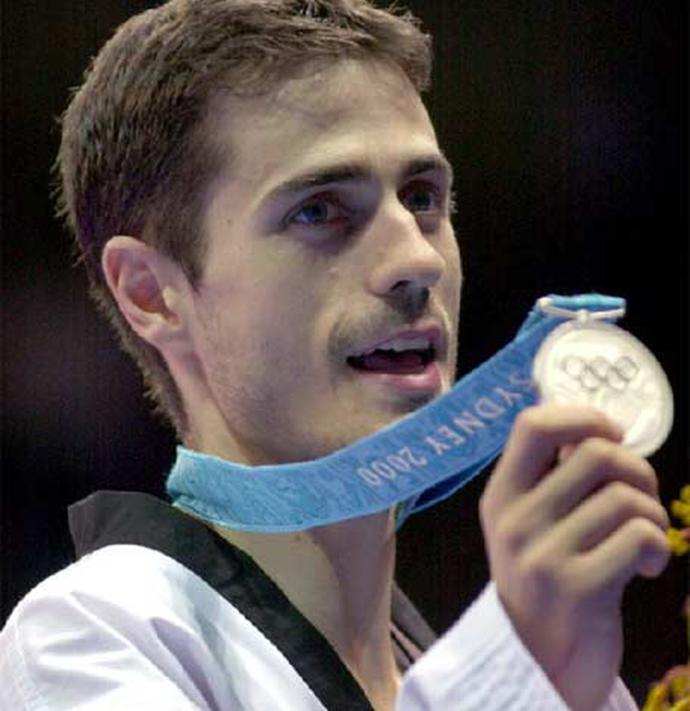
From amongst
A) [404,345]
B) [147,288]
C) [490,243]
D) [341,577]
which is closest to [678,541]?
[404,345]

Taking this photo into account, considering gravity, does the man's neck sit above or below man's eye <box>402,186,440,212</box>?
below

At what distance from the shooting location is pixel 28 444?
2.41 metres

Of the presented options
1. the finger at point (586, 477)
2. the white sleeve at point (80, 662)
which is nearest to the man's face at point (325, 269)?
the white sleeve at point (80, 662)

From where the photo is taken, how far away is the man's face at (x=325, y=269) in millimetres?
1515

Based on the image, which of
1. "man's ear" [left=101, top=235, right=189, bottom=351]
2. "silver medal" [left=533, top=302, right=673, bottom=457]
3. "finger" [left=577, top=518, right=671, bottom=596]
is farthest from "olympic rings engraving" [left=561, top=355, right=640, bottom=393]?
"man's ear" [left=101, top=235, right=189, bottom=351]

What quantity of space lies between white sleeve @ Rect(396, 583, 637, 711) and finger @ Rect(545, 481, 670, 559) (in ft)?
0.22

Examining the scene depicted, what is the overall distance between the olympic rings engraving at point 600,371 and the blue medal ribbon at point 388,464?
0.31ft

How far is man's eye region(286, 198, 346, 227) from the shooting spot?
1.56 m

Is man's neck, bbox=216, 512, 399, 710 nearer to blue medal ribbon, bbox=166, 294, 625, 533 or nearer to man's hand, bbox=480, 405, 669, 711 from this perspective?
blue medal ribbon, bbox=166, 294, 625, 533

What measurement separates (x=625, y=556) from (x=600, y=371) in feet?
0.46

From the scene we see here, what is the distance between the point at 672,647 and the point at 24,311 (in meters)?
1.00

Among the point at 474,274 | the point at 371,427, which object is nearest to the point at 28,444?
the point at 474,274

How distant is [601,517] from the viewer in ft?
3.35

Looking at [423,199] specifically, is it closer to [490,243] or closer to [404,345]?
[404,345]
